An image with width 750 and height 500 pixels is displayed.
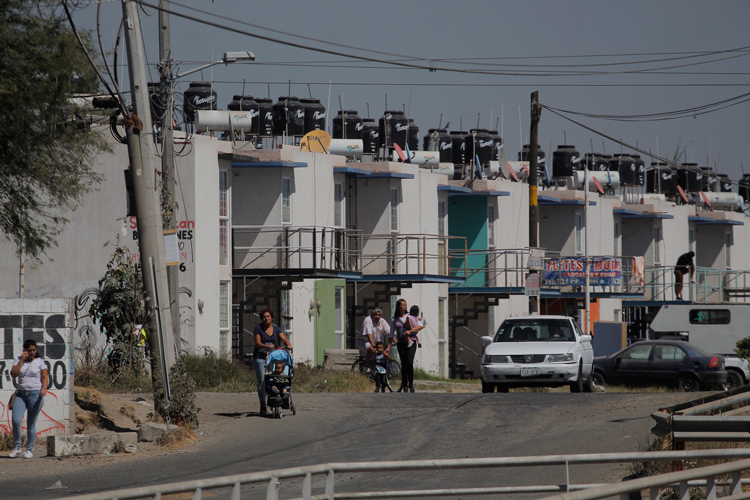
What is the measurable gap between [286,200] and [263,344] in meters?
13.7

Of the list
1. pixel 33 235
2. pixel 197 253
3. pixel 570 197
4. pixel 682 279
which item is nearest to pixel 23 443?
pixel 33 235

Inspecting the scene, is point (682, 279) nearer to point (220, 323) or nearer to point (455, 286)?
point (455, 286)

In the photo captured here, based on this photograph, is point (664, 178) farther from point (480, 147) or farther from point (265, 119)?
point (265, 119)

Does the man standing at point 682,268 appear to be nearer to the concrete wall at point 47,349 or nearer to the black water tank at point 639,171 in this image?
the black water tank at point 639,171

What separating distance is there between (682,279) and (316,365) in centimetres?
2542

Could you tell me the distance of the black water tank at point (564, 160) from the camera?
51438mm

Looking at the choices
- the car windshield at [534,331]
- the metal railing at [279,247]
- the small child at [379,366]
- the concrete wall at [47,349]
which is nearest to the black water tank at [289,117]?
the metal railing at [279,247]

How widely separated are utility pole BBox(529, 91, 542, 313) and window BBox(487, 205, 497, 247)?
10633 mm

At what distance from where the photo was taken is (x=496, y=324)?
131ft

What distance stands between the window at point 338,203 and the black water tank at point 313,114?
4.61 metres

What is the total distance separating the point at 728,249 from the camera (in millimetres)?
58656

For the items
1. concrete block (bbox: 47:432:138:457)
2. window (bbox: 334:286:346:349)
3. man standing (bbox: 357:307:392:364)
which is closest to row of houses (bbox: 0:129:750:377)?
window (bbox: 334:286:346:349)

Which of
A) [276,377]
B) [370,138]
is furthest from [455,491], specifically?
[370,138]

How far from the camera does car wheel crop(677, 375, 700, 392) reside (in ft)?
80.2
